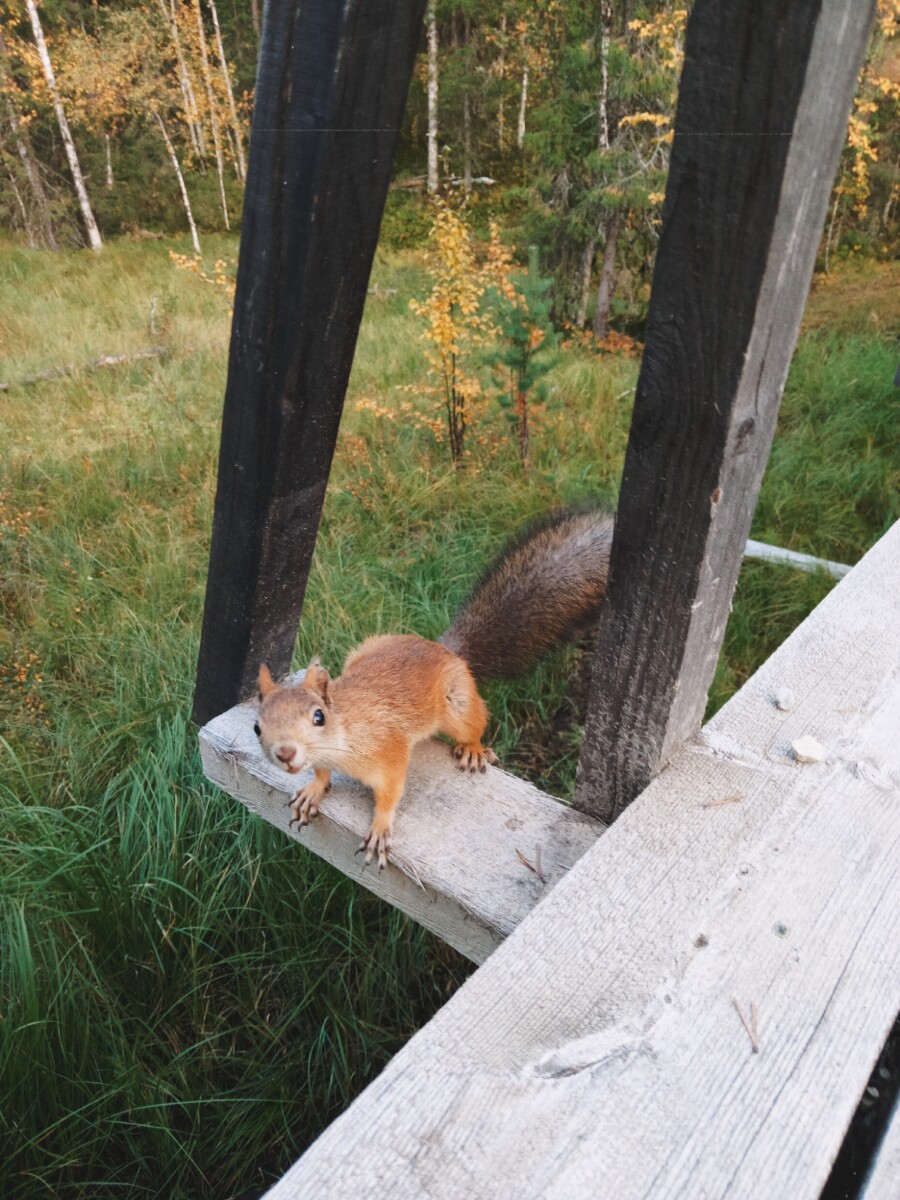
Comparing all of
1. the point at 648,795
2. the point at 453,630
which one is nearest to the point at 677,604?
the point at 648,795

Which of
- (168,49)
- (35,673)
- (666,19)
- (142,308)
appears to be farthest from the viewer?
(168,49)

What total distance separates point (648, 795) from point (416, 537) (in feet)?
7.38

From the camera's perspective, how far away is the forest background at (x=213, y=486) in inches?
61.1

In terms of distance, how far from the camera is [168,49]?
655 cm

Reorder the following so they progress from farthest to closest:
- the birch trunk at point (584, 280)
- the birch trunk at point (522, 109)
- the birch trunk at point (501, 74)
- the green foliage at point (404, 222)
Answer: the green foliage at point (404, 222), the birch trunk at point (522, 109), the birch trunk at point (501, 74), the birch trunk at point (584, 280)

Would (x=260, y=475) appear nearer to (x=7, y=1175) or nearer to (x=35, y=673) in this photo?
(x=7, y=1175)

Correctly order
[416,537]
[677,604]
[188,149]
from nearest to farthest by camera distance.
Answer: [677,604] → [416,537] → [188,149]

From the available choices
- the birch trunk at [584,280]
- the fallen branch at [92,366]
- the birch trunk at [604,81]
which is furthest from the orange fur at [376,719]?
the birch trunk at [584,280]

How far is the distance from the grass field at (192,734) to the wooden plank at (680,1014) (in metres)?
0.95

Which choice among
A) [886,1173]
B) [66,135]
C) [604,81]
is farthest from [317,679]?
[66,135]

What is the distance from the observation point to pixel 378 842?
3.83 ft

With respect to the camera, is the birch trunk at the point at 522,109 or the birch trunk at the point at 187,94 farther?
the birch trunk at the point at 522,109

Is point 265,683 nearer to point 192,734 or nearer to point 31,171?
point 192,734

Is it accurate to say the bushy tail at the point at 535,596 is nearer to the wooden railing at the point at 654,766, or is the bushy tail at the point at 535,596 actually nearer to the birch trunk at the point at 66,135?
the wooden railing at the point at 654,766
